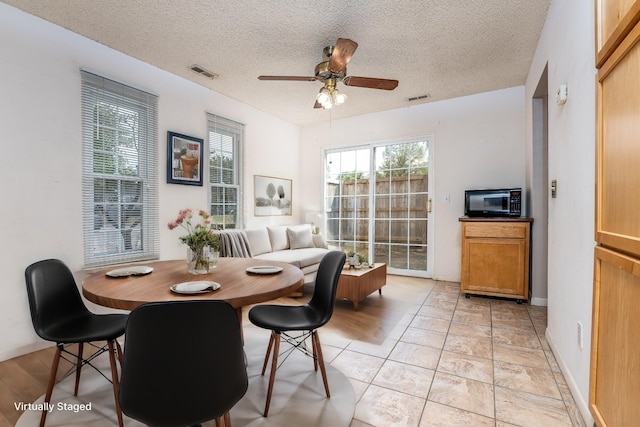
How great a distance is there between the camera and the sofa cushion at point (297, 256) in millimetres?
4109

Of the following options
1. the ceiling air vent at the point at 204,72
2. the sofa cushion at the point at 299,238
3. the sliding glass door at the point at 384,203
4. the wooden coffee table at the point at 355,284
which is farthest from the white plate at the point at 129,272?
the sliding glass door at the point at 384,203

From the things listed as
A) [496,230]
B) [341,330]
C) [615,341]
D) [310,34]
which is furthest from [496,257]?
[310,34]

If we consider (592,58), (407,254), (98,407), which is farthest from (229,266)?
(407,254)

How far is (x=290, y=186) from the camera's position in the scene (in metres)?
5.75

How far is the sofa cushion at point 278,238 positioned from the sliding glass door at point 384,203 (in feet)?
3.93

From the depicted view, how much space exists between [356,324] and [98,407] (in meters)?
2.04

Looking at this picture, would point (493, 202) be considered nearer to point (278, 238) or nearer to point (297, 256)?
point (297, 256)

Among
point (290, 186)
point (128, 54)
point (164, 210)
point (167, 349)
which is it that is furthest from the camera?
point (290, 186)

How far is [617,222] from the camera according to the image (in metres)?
1.26

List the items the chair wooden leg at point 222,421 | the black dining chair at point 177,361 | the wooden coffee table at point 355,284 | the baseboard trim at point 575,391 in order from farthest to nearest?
the wooden coffee table at point 355,284 → the baseboard trim at point 575,391 → the chair wooden leg at point 222,421 → the black dining chair at point 177,361

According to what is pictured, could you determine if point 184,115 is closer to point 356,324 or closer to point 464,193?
point 356,324

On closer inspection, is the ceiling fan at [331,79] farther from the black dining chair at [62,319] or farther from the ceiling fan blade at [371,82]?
the black dining chair at [62,319]

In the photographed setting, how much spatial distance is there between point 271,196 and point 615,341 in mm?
4537

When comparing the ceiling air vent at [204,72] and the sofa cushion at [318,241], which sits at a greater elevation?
the ceiling air vent at [204,72]
